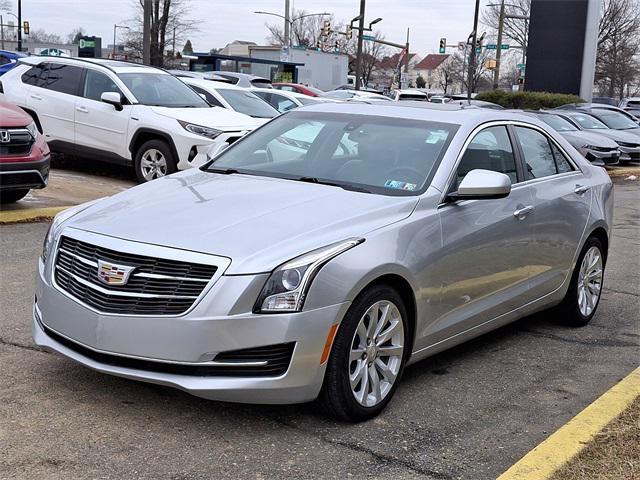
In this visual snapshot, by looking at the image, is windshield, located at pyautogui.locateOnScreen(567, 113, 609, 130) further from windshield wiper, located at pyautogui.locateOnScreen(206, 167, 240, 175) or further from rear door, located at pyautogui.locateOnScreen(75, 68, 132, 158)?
windshield wiper, located at pyautogui.locateOnScreen(206, 167, 240, 175)

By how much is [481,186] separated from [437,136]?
0.54 m

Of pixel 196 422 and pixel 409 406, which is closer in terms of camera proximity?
pixel 196 422

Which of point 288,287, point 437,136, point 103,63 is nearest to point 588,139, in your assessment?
point 103,63

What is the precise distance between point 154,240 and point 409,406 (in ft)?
5.29

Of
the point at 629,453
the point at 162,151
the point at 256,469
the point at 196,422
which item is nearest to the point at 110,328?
the point at 196,422

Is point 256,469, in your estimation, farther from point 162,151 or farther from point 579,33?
point 579,33

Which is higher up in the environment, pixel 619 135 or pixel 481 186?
pixel 619 135

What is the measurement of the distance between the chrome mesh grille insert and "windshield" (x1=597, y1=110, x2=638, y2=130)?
66.9 feet

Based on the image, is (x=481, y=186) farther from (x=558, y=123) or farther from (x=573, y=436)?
(x=558, y=123)

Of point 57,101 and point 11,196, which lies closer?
point 11,196

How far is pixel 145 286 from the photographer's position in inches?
147

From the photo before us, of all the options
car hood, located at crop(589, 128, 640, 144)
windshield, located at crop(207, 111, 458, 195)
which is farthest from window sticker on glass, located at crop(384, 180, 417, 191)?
car hood, located at crop(589, 128, 640, 144)

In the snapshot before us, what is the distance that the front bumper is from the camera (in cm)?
364

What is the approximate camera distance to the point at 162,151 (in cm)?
1162
